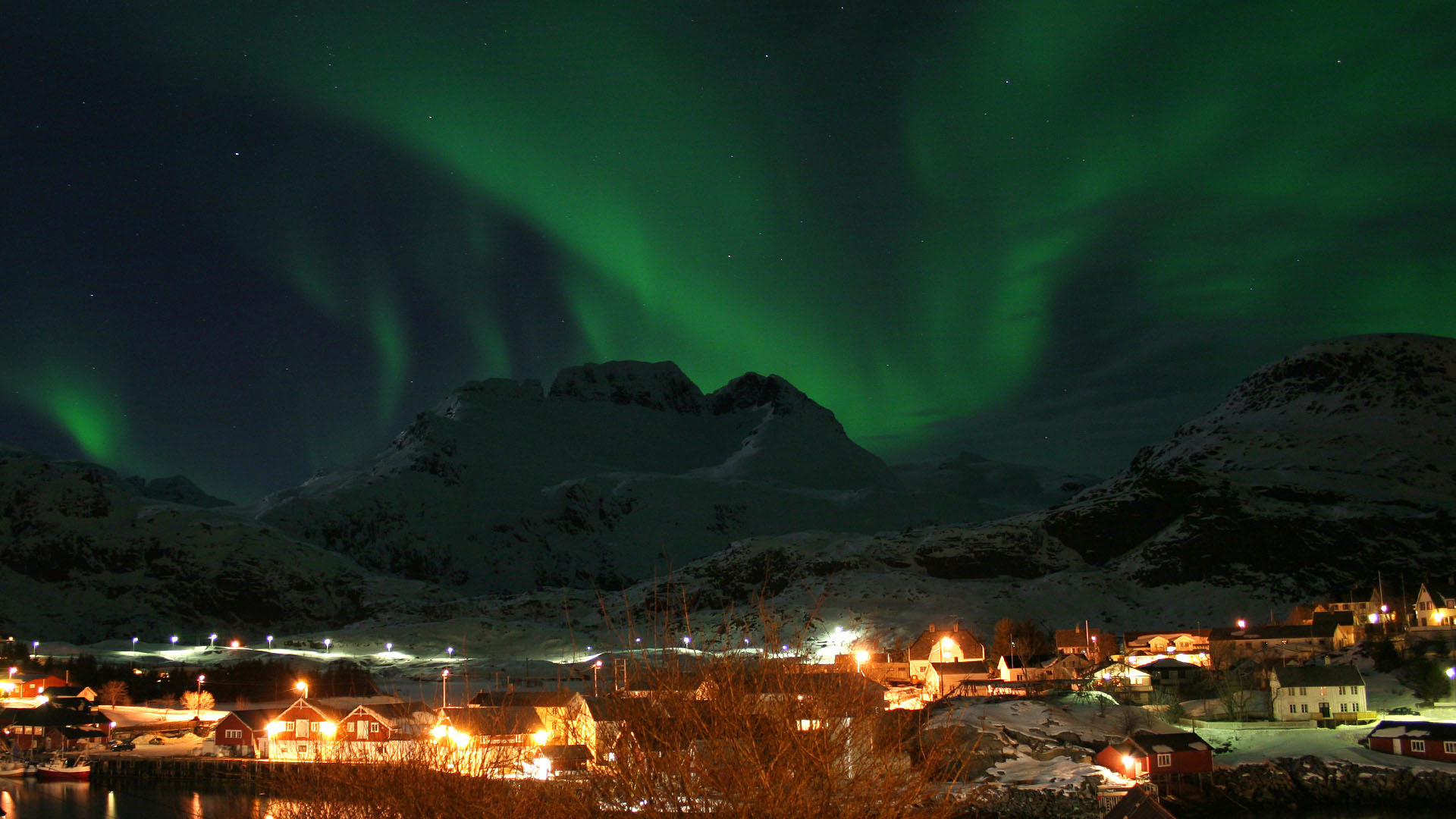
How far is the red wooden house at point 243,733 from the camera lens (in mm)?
54250

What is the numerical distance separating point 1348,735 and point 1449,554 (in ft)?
298

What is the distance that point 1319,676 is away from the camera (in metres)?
52.9

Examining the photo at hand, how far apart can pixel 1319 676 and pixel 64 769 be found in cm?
6175

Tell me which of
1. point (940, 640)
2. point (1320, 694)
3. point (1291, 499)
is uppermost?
point (1291, 499)

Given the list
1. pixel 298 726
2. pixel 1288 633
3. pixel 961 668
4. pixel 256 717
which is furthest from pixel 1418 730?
pixel 256 717

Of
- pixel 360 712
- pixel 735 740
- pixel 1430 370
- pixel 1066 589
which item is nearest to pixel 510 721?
pixel 360 712

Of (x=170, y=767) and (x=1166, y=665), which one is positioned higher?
(x=1166, y=665)

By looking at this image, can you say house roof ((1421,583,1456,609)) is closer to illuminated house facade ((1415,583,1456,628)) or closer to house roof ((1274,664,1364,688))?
illuminated house facade ((1415,583,1456,628))

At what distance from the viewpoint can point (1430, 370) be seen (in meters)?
194

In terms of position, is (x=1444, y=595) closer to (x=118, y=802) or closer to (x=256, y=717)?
(x=256, y=717)

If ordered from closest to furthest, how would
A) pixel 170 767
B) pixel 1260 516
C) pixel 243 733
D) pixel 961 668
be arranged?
1. pixel 170 767
2. pixel 243 733
3. pixel 961 668
4. pixel 1260 516

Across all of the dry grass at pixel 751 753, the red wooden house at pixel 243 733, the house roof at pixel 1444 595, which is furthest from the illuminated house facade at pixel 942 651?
the dry grass at pixel 751 753

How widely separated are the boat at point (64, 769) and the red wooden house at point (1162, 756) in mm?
48741

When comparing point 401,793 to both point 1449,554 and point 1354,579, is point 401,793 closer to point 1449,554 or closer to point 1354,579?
point 1354,579
